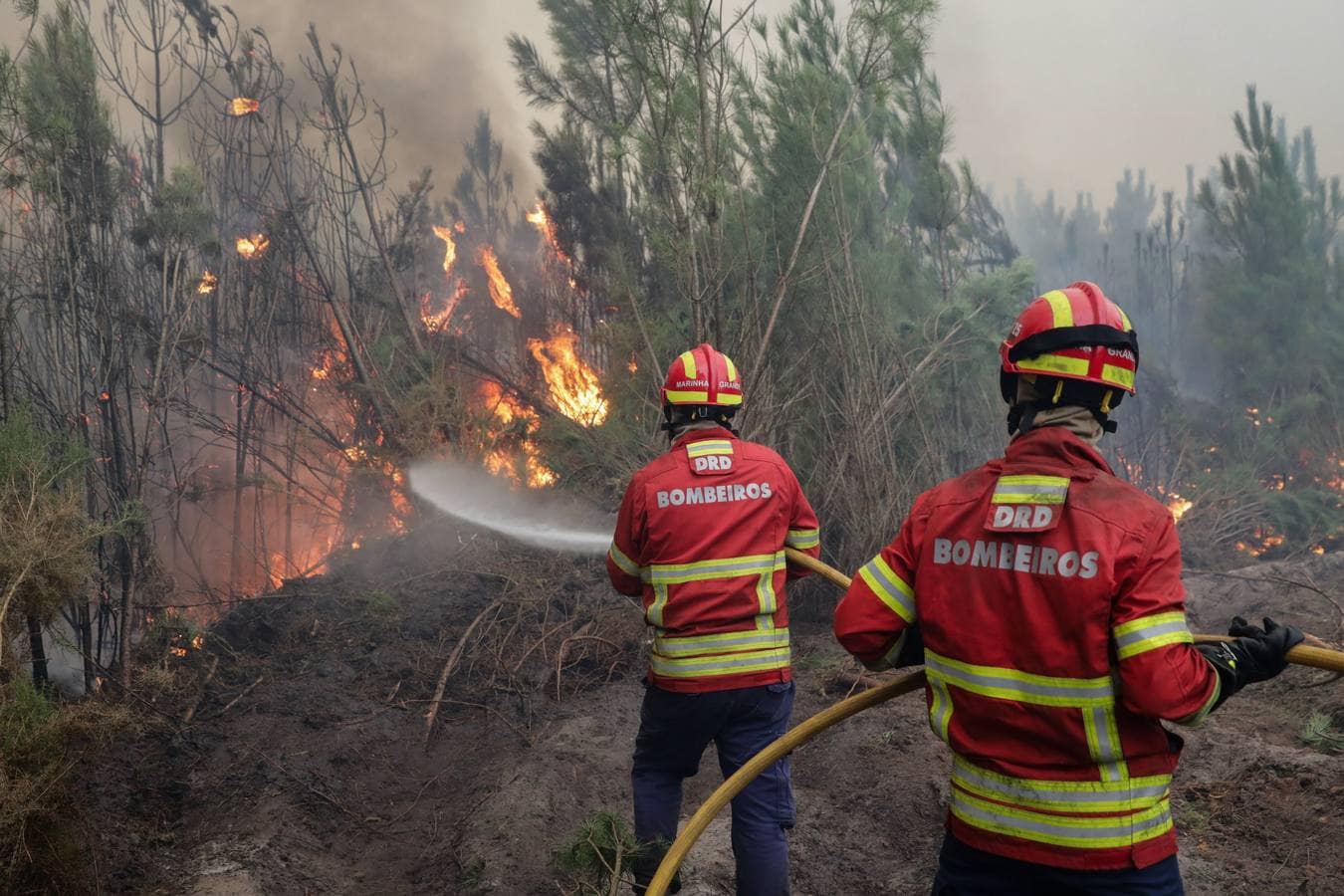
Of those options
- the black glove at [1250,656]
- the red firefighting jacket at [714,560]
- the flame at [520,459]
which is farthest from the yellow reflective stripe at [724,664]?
the flame at [520,459]

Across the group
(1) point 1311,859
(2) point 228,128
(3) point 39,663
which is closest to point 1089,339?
(1) point 1311,859

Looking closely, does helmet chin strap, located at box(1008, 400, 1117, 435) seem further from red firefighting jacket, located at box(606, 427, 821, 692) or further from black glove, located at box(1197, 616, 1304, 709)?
red firefighting jacket, located at box(606, 427, 821, 692)

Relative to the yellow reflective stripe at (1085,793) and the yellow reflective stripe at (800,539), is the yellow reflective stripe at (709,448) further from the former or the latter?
the yellow reflective stripe at (1085,793)

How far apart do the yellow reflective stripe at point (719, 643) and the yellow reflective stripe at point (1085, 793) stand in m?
1.51

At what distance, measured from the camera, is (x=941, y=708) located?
220 centimetres

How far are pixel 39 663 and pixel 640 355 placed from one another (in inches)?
232

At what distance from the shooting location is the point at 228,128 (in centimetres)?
1077

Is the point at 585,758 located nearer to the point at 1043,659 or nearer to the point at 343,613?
the point at 343,613

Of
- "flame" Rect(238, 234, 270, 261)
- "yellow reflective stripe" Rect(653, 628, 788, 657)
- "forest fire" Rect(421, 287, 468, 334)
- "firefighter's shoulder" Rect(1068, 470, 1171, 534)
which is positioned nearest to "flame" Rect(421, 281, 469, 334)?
"forest fire" Rect(421, 287, 468, 334)

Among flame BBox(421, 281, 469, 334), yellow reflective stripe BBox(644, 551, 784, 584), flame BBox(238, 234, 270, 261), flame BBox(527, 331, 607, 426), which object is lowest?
yellow reflective stripe BBox(644, 551, 784, 584)

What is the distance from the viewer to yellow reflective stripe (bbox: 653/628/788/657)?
3.43m

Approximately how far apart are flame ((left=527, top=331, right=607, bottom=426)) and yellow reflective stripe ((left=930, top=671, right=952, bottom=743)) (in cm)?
741

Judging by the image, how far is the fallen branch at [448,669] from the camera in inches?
→ 253

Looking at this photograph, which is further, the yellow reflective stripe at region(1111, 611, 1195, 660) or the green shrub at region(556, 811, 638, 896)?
the green shrub at region(556, 811, 638, 896)
